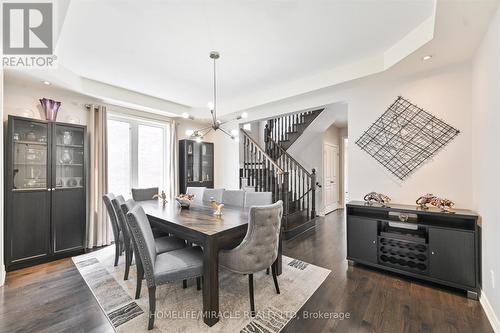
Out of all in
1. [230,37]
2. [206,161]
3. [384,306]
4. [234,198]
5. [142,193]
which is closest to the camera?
[384,306]

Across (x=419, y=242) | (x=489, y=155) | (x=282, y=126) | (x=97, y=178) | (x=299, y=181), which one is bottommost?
(x=419, y=242)

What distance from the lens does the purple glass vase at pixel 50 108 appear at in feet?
10.5

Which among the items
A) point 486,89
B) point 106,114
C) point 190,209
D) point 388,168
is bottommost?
point 190,209

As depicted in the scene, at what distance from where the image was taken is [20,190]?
Answer: 291 cm

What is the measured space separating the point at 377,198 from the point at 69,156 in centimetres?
479

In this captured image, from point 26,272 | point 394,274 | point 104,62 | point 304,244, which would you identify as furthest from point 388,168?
point 26,272

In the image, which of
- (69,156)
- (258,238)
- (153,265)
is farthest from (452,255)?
(69,156)

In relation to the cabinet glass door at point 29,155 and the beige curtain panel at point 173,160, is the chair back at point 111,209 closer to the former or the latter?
the cabinet glass door at point 29,155

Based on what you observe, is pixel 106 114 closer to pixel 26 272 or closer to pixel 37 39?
pixel 37 39

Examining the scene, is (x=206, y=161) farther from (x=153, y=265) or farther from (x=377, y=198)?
(x=377, y=198)

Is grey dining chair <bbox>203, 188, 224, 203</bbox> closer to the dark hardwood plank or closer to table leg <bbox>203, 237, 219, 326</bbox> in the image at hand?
table leg <bbox>203, 237, 219, 326</bbox>

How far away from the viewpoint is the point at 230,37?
2355 millimetres

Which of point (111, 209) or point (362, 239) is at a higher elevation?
point (111, 209)

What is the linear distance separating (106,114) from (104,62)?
4.22 feet
